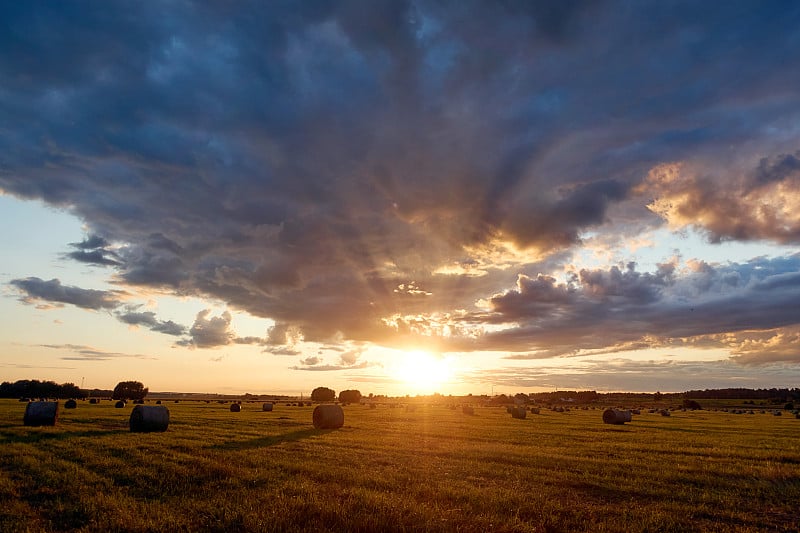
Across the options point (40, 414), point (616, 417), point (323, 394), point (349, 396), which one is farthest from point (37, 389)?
point (616, 417)

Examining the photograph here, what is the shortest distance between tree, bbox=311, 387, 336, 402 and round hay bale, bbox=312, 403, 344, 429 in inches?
4142

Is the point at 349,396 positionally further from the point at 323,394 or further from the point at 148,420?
the point at 148,420

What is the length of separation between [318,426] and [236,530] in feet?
89.7

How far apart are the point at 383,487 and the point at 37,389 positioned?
6737 inches

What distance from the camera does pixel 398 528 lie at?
31.8 feet

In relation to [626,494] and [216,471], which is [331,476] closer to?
[216,471]

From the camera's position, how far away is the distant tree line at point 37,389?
14075 cm

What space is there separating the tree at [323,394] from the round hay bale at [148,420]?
11026 centimetres

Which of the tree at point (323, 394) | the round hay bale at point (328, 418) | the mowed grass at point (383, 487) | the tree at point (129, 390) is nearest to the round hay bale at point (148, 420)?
the mowed grass at point (383, 487)

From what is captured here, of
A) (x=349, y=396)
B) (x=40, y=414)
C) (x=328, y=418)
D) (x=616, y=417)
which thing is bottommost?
(x=616, y=417)

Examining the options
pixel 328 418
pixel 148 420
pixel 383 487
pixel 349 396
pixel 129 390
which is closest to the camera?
pixel 383 487

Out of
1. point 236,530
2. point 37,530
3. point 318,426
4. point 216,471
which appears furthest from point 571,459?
point 318,426

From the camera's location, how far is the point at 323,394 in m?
140

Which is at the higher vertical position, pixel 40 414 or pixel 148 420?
pixel 40 414
